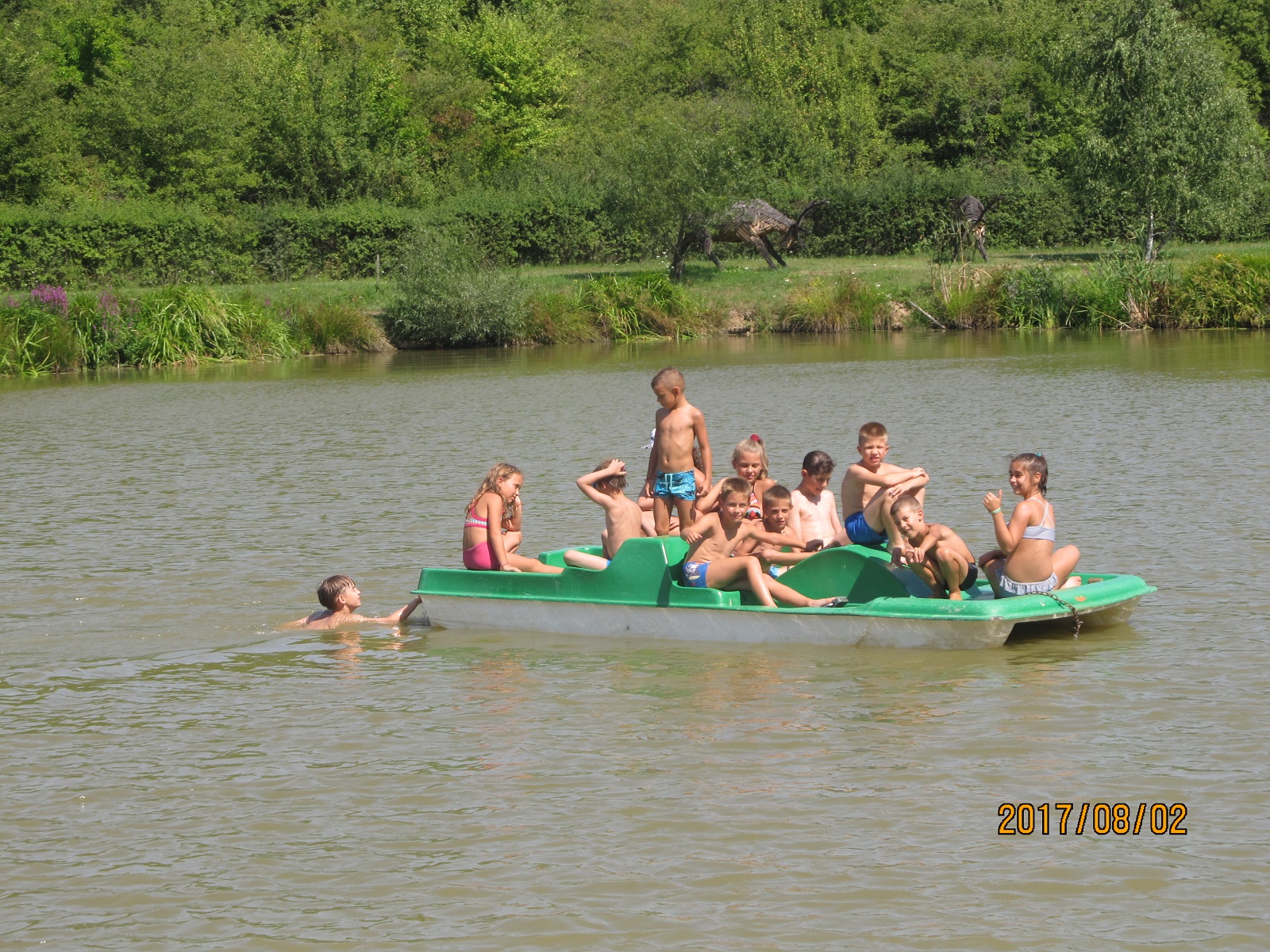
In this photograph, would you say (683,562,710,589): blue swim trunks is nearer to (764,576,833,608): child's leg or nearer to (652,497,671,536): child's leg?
(764,576,833,608): child's leg

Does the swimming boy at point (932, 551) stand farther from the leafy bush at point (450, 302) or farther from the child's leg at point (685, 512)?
the leafy bush at point (450, 302)

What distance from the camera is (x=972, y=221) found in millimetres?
41219

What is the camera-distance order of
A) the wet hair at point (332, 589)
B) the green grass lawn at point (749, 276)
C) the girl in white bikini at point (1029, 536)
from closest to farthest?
the girl in white bikini at point (1029, 536)
the wet hair at point (332, 589)
the green grass lawn at point (749, 276)

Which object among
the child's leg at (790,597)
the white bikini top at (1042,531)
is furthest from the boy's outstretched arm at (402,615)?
the white bikini top at (1042,531)

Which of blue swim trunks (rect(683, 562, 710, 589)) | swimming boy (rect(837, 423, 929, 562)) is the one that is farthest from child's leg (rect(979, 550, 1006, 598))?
blue swim trunks (rect(683, 562, 710, 589))

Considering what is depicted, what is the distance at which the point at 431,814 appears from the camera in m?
6.84

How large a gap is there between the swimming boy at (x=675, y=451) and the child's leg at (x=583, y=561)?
0.73 meters

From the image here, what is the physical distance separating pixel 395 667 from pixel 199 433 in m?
12.9

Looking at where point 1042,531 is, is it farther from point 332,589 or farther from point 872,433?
point 332,589

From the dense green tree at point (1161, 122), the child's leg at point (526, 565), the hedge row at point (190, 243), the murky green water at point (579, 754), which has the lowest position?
the murky green water at point (579, 754)

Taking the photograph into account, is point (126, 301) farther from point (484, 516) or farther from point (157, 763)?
point (157, 763)

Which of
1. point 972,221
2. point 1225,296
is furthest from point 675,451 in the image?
point 972,221

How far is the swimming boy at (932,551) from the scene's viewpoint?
9.07 metres

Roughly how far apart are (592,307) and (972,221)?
37.1ft
